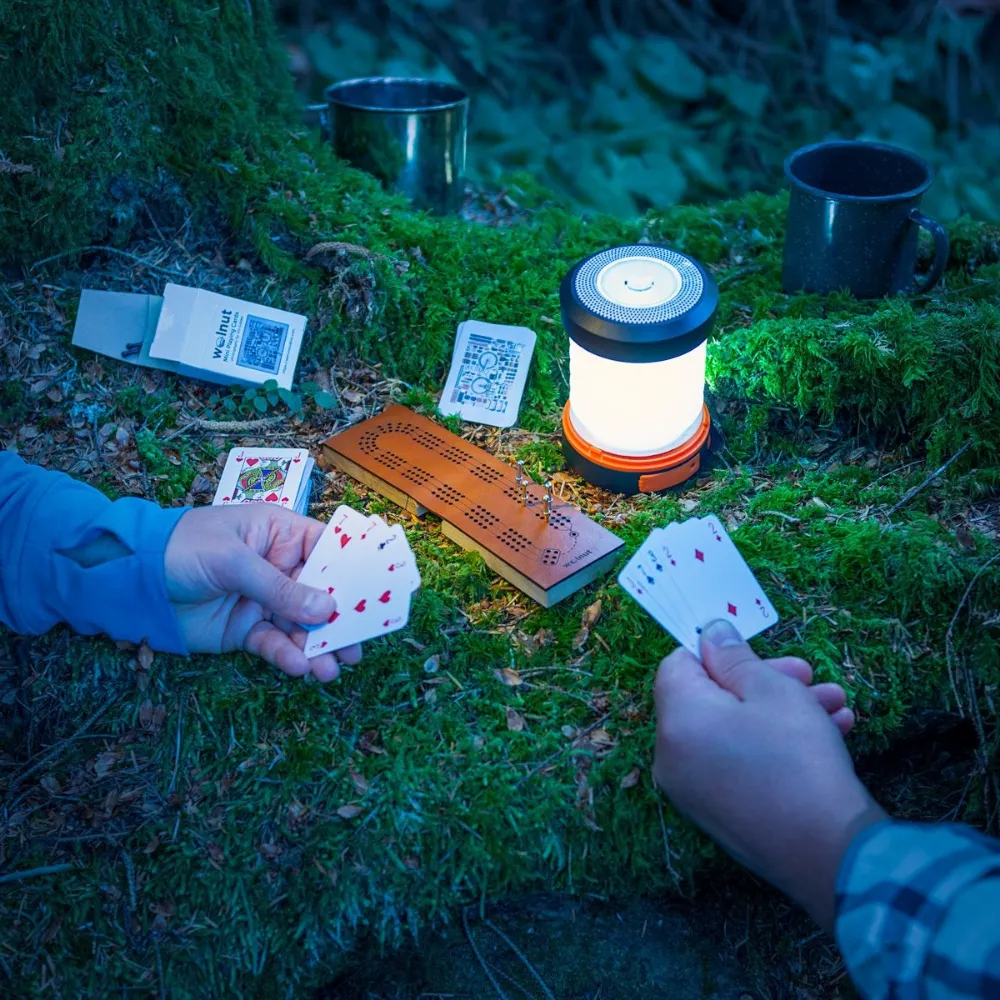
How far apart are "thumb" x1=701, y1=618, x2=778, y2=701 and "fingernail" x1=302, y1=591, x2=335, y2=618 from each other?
77 cm

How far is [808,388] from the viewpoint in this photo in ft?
8.11

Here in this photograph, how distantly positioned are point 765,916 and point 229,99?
2.65 m

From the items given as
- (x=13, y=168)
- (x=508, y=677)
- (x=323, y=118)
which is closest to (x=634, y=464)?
(x=508, y=677)

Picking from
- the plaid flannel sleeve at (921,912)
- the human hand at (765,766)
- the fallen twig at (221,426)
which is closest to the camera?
the plaid flannel sleeve at (921,912)

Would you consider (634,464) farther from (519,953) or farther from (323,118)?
(323,118)

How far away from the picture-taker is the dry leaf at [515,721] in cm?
196

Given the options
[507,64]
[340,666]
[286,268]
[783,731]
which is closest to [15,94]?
[286,268]

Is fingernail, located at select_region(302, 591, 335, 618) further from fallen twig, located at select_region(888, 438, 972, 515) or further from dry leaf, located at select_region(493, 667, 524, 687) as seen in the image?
fallen twig, located at select_region(888, 438, 972, 515)

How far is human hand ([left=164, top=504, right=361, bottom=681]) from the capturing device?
6.32ft

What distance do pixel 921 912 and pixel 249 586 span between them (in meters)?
1.32

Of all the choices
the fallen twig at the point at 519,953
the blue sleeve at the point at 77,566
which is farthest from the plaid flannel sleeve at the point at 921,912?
the blue sleeve at the point at 77,566

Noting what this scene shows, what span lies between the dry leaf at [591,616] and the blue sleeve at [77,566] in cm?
87

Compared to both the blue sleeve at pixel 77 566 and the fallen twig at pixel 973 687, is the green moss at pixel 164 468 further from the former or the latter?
the fallen twig at pixel 973 687

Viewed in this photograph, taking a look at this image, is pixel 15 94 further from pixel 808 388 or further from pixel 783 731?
pixel 783 731
